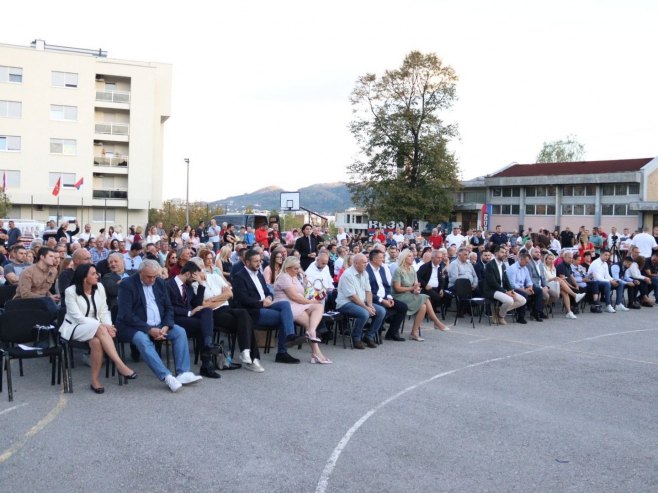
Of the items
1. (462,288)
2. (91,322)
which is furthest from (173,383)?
(462,288)

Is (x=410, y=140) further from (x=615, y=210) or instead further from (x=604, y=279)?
(x=604, y=279)

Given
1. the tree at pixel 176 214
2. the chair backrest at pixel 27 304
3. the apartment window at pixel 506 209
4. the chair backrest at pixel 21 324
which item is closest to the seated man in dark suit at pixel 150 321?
the chair backrest at pixel 21 324

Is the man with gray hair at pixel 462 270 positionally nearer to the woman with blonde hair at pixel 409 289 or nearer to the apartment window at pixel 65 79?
the woman with blonde hair at pixel 409 289

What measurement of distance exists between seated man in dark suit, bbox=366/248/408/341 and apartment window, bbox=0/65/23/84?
1874 inches

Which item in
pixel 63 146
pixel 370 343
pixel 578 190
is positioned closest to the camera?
pixel 370 343

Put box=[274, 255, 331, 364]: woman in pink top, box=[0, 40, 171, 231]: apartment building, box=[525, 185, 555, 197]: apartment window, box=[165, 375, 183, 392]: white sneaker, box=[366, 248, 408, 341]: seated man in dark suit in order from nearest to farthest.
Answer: box=[165, 375, 183, 392]: white sneaker, box=[274, 255, 331, 364]: woman in pink top, box=[366, 248, 408, 341]: seated man in dark suit, box=[0, 40, 171, 231]: apartment building, box=[525, 185, 555, 197]: apartment window

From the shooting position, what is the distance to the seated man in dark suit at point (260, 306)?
943 centimetres

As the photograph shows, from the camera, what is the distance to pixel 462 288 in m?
13.6

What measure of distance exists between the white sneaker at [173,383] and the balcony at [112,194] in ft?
164

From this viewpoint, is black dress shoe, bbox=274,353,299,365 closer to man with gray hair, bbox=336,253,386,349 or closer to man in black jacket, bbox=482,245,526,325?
man with gray hair, bbox=336,253,386,349

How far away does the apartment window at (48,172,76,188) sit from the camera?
2041 inches

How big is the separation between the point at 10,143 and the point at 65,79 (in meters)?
6.51

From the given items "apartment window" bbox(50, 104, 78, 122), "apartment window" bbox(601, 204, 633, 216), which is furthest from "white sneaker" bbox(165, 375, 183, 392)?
"apartment window" bbox(601, 204, 633, 216)

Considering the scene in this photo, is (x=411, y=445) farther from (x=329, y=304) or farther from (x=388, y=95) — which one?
(x=388, y=95)
